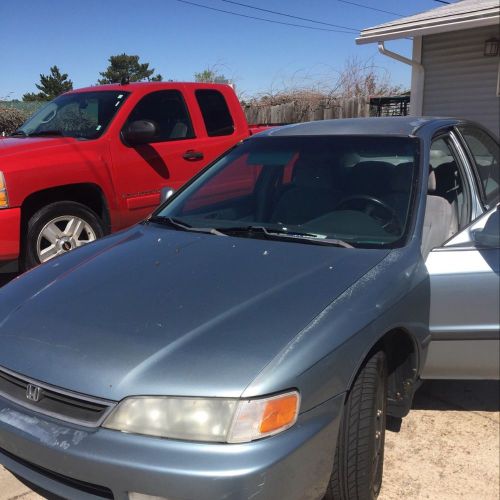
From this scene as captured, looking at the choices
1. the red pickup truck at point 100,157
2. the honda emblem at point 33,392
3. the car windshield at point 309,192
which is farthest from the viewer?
the red pickup truck at point 100,157

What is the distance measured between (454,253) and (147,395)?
1566 millimetres

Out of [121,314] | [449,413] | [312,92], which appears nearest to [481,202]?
[449,413]

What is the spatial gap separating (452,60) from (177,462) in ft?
34.2

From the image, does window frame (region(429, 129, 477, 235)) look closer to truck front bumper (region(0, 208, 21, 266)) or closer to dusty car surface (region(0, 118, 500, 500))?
dusty car surface (region(0, 118, 500, 500))

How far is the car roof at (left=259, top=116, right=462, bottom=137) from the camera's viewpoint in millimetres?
3174

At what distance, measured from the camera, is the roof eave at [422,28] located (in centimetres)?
880

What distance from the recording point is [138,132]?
5.11m

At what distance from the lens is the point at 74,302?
2.26m

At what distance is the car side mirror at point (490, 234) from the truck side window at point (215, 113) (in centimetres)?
382

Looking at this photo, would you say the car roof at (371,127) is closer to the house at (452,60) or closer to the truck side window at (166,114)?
the truck side window at (166,114)

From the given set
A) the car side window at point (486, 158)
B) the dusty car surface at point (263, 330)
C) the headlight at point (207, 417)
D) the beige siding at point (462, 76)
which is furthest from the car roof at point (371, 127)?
the beige siding at point (462, 76)

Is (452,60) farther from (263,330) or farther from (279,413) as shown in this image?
(279,413)

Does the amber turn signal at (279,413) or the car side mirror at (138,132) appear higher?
the car side mirror at (138,132)

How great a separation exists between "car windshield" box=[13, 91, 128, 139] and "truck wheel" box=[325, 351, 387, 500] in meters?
3.91
